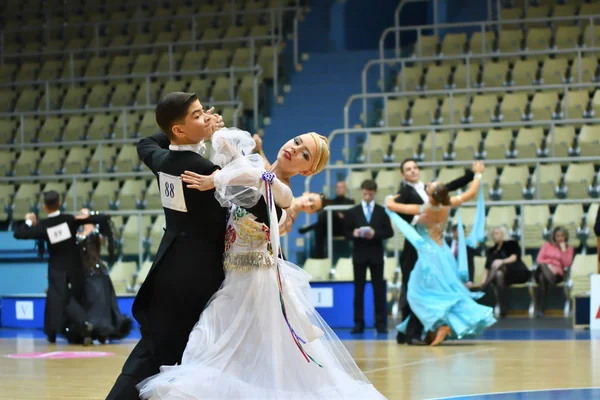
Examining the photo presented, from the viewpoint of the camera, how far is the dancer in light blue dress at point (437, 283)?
34.4ft

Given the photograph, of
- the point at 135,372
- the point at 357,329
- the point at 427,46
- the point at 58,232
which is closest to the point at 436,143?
the point at 427,46

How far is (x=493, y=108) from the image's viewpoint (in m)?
15.6

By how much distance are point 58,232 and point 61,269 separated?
45cm

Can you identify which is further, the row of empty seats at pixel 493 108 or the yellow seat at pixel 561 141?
the row of empty seats at pixel 493 108

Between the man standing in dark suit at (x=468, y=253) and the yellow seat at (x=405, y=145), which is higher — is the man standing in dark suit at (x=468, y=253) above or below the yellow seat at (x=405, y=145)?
below

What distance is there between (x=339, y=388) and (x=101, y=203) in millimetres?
12117

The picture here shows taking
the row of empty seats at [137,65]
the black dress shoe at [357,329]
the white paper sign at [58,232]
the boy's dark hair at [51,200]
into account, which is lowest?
the black dress shoe at [357,329]

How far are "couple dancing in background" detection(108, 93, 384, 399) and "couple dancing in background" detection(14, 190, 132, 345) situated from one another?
7064mm

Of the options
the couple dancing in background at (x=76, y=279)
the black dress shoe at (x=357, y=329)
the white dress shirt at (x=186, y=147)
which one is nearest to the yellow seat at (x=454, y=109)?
the black dress shoe at (x=357, y=329)

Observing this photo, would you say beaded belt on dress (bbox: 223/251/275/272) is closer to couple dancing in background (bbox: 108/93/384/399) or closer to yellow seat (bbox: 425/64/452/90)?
couple dancing in background (bbox: 108/93/384/399)

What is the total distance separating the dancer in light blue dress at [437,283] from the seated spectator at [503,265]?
2.79 meters

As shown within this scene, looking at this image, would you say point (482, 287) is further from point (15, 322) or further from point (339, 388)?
point (339, 388)

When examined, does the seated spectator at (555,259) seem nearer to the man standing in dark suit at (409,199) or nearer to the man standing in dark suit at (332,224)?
the man standing in dark suit at (332,224)

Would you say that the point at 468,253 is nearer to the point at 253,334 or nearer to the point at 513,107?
the point at 513,107
